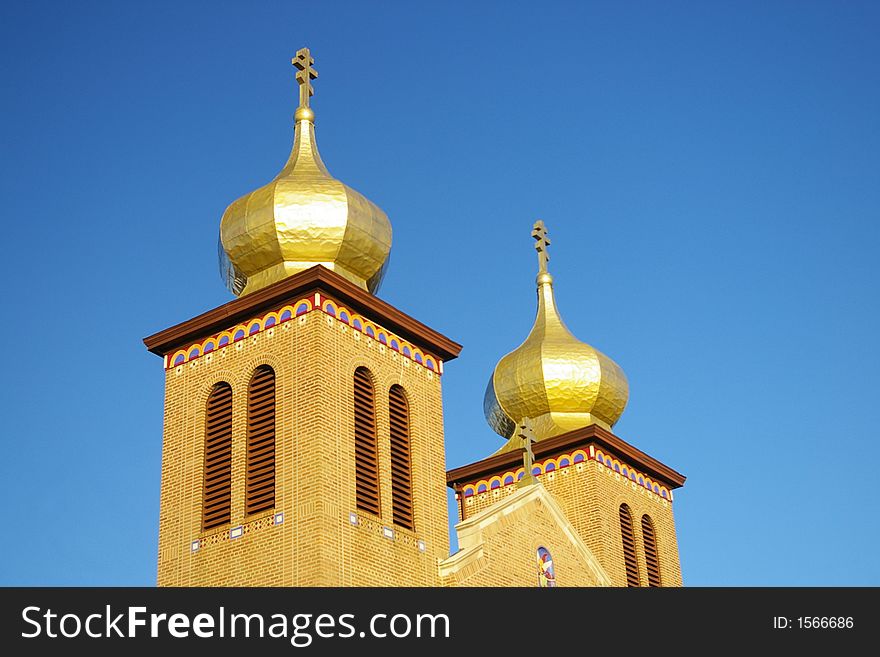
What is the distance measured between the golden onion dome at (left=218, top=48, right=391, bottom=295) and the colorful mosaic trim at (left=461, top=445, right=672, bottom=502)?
22.4 feet

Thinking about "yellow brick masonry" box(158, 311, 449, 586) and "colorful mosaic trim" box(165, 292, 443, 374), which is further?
"colorful mosaic trim" box(165, 292, 443, 374)

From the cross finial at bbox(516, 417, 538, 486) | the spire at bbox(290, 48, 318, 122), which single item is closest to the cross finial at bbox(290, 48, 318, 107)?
the spire at bbox(290, 48, 318, 122)

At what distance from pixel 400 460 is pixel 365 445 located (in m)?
1.02

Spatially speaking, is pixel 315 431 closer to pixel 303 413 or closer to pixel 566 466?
pixel 303 413

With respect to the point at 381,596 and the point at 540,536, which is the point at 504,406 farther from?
the point at 381,596

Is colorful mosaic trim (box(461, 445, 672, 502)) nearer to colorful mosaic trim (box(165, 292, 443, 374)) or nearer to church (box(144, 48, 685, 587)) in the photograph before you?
church (box(144, 48, 685, 587))

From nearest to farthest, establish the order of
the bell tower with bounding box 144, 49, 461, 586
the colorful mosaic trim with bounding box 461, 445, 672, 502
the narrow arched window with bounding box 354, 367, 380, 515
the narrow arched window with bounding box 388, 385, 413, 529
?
the bell tower with bounding box 144, 49, 461, 586
the narrow arched window with bounding box 354, 367, 380, 515
the narrow arched window with bounding box 388, 385, 413, 529
the colorful mosaic trim with bounding box 461, 445, 672, 502

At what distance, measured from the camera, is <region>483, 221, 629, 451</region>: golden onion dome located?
3556cm

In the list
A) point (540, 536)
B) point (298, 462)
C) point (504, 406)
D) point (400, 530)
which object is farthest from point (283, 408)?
point (504, 406)

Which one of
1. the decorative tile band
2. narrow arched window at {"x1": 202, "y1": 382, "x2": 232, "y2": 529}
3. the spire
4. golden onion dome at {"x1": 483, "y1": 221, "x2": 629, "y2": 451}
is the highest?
the spire

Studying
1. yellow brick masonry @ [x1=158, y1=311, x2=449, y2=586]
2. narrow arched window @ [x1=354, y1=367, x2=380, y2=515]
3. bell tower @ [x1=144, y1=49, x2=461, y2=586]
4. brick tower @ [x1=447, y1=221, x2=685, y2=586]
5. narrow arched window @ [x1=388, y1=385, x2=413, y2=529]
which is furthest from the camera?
brick tower @ [x1=447, y1=221, x2=685, y2=586]

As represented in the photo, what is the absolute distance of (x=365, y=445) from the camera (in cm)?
2700

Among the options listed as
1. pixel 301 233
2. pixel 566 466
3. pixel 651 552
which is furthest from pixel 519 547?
pixel 651 552

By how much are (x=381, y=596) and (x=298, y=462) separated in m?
4.80
